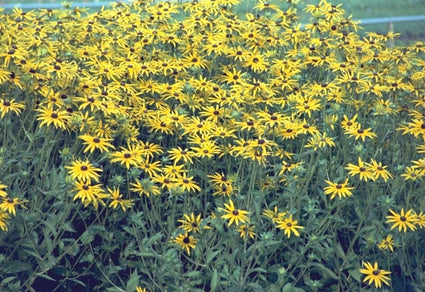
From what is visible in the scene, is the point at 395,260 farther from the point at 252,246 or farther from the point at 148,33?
the point at 148,33

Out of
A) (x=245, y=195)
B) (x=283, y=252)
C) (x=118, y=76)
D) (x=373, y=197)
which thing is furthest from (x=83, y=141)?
(x=373, y=197)

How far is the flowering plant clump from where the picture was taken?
3541mm

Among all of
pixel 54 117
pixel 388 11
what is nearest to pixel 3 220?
pixel 54 117

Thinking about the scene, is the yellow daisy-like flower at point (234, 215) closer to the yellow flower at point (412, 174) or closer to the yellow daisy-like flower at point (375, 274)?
the yellow daisy-like flower at point (375, 274)

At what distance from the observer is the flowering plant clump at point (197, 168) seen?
3541mm

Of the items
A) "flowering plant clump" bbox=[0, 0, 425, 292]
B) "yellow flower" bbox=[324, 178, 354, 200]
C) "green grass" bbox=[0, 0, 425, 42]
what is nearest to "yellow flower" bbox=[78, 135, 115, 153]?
"flowering plant clump" bbox=[0, 0, 425, 292]

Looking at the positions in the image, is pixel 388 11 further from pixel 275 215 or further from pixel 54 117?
pixel 54 117

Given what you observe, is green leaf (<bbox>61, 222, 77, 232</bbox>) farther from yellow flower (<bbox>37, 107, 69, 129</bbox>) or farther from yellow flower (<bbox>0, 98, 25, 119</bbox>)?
yellow flower (<bbox>0, 98, 25, 119</bbox>)

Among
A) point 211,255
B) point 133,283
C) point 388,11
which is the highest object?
point 211,255

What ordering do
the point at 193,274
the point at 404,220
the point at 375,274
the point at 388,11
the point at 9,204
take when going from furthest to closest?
the point at 388,11, the point at 404,220, the point at 375,274, the point at 193,274, the point at 9,204

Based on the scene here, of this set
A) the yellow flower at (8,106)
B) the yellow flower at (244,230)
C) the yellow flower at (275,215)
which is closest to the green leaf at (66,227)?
the yellow flower at (8,106)

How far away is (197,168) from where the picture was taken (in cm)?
388

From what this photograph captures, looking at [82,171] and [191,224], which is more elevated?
[82,171]

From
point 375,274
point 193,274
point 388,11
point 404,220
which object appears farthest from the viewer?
point 388,11
